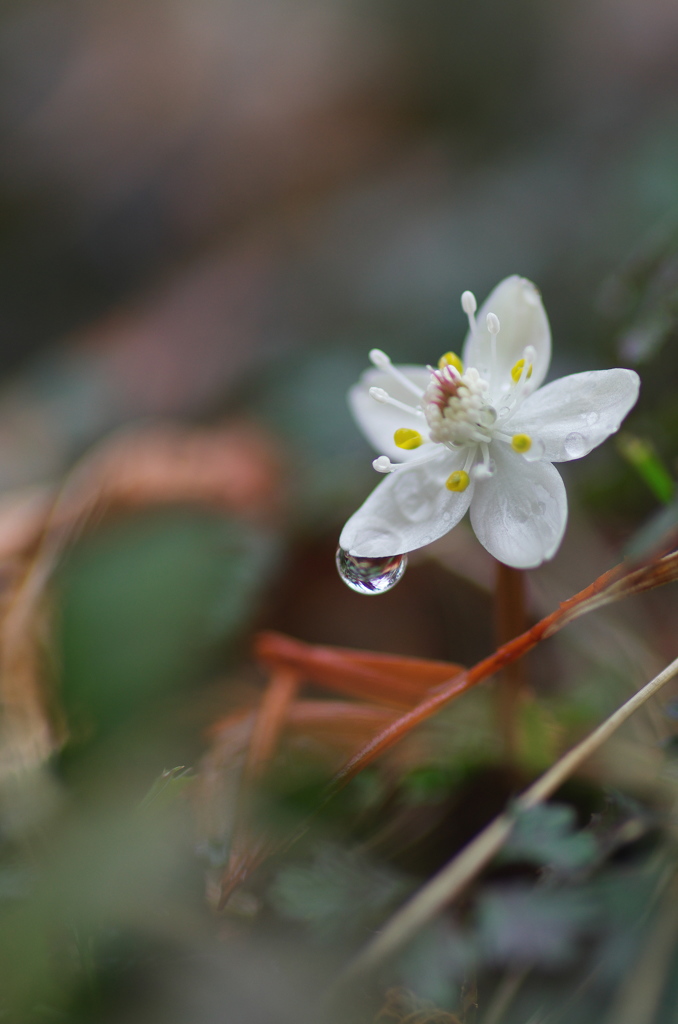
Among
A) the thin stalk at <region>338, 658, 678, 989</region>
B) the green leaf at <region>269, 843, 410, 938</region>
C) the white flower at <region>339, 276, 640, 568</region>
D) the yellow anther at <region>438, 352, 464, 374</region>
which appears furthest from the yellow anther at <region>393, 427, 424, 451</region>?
the green leaf at <region>269, 843, 410, 938</region>

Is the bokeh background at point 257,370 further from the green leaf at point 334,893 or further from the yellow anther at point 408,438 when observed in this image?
the yellow anther at point 408,438

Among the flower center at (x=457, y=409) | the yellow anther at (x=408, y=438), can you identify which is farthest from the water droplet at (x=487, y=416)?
the yellow anther at (x=408, y=438)

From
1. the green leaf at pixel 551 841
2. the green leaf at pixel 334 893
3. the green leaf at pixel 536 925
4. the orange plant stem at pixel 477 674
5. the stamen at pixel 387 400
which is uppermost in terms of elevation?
the stamen at pixel 387 400

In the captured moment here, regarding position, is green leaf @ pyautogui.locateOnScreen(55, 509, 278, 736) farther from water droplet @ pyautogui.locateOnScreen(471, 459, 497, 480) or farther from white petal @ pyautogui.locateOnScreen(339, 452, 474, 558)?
water droplet @ pyautogui.locateOnScreen(471, 459, 497, 480)

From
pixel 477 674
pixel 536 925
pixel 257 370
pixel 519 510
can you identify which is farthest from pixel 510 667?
pixel 257 370

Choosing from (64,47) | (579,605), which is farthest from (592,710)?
(64,47)

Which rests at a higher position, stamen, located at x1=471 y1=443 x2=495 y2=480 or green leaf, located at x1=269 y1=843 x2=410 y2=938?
stamen, located at x1=471 y1=443 x2=495 y2=480
